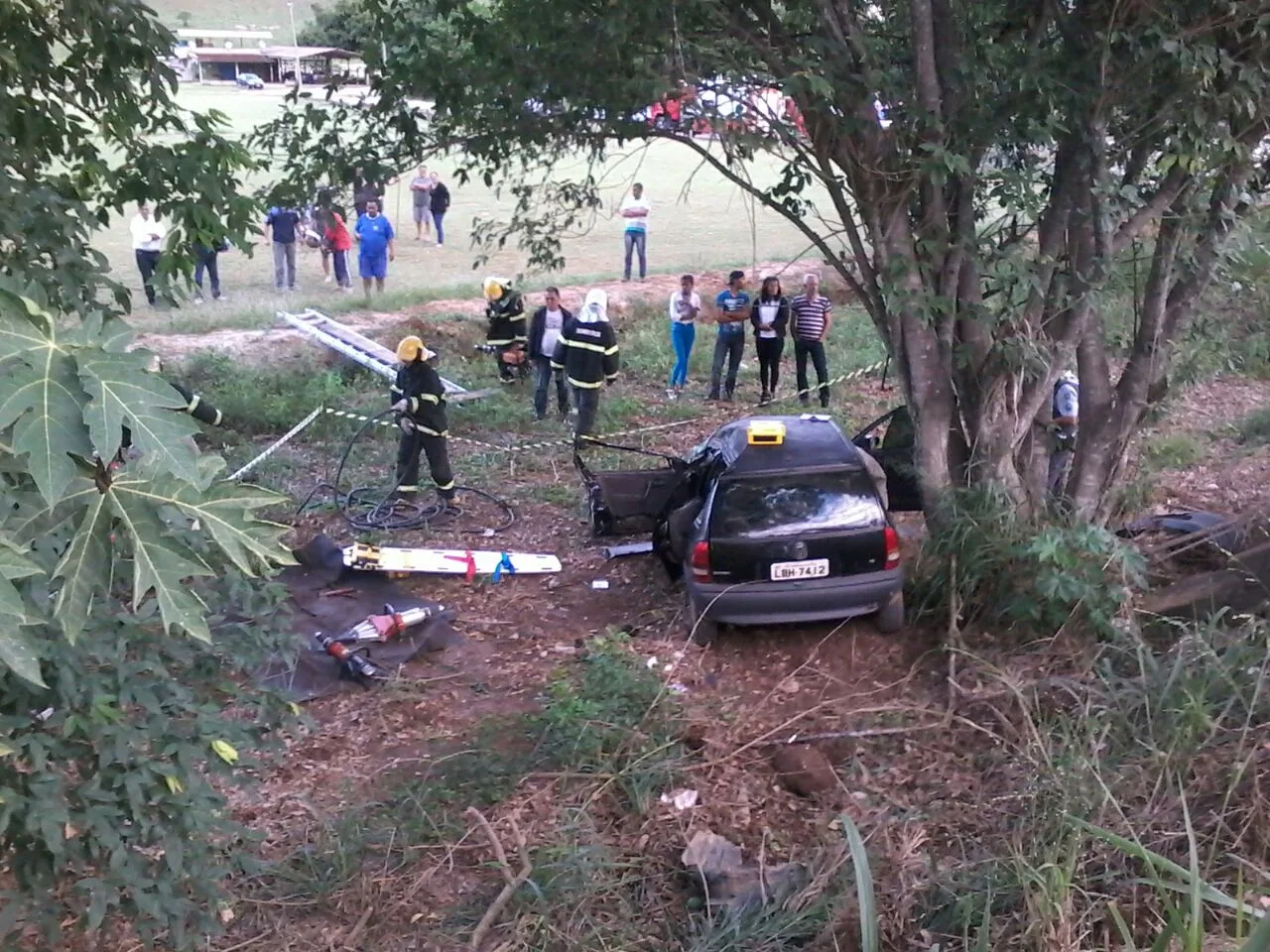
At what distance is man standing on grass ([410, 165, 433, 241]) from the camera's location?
24.2m

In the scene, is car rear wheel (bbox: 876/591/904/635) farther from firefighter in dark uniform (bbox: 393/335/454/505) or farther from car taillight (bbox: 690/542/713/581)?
firefighter in dark uniform (bbox: 393/335/454/505)

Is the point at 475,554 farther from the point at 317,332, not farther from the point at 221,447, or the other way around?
the point at 317,332

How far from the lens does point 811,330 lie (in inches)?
Result: 571

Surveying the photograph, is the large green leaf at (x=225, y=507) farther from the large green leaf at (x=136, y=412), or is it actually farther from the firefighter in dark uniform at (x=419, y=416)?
the firefighter in dark uniform at (x=419, y=416)

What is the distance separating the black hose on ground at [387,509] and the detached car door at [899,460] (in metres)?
3.60

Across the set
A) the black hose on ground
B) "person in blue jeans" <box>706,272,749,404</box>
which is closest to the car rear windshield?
the black hose on ground

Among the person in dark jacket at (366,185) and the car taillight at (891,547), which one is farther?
the person in dark jacket at (366,185)

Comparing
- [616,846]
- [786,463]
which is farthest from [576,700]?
[786,463]

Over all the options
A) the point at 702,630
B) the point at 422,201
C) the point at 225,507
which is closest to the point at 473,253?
the point at 422,201

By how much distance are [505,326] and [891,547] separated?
911 centimetres

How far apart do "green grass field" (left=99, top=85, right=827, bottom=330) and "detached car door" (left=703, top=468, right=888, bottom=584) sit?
745 cm

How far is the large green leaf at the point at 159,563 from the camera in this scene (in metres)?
2.00

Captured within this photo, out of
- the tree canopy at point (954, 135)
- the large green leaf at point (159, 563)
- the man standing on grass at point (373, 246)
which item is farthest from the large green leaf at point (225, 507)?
the man standing on grass at point (373, 246)

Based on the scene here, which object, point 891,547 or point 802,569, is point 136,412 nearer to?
point 802,569
